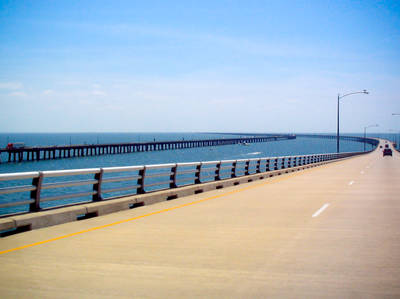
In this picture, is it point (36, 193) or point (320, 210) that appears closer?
point (36, 193)

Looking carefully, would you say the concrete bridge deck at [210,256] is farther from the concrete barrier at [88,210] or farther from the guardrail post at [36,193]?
the guardrail post at [36,193]

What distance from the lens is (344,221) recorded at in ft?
40.5

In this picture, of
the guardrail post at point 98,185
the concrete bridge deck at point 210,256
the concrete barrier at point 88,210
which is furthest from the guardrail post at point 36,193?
the guardrail post at point 98,185

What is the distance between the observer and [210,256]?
8.23 metres

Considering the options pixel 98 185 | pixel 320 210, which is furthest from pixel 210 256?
pixel 320 210

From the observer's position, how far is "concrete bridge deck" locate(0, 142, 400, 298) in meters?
6.34

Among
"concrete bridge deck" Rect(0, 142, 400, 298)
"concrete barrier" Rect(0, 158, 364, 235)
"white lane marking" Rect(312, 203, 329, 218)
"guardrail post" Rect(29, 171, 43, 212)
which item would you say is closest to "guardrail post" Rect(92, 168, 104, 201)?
"concrete barrier" Rect(0, 158, 364, 235)

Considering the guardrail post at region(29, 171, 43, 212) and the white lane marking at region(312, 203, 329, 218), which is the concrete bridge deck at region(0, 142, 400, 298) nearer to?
the white lane marking at region(312, 203, 329, 218)

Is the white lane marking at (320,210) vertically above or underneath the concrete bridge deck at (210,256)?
underneath

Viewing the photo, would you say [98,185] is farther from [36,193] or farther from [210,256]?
[210,256]

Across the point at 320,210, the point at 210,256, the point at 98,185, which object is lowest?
the point at 320,210

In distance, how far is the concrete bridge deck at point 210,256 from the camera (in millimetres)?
6336

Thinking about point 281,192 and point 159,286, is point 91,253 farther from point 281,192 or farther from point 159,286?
point 281,192

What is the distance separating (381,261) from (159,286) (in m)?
3.63
